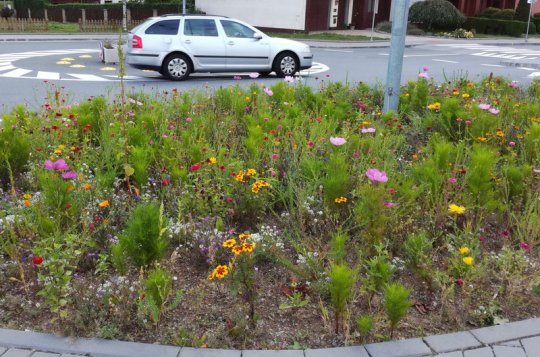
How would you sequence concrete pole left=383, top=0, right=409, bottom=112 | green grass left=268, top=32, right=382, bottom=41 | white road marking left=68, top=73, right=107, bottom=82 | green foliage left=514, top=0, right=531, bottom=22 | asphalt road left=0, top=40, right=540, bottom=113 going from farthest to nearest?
green foliage left=514, top=0, right=531, bottom=22, green grass left=268, top=32, right=382, bottom=41, white road marking left=68, top=73, right=107, bottom=82, asphalt road left=0, top=40, right=540, bottom=113, concrete pole left=383, top=0, right=409, bottom=112

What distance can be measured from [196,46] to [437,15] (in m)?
27.8

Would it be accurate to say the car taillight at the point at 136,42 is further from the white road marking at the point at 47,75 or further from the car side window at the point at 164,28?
the white road marking at the point at 47,75

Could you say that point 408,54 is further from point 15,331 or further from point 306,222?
point 15,331

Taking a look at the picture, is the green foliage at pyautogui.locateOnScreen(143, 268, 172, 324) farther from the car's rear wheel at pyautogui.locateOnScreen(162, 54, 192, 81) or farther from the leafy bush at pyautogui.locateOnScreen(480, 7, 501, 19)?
the leafy bush at pyautogui.locateOnScreen(480, 7, 501, 19)

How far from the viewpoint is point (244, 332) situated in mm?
3139

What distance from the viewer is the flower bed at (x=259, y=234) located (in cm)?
324

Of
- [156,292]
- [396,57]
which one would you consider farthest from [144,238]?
[396,57]

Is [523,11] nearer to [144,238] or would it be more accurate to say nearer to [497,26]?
[497,26]

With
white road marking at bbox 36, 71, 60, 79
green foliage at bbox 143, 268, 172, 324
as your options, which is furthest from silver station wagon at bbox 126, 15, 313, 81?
green foliage at bbox 143, 268, 172, 324

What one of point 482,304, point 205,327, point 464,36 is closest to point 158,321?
point 205,327

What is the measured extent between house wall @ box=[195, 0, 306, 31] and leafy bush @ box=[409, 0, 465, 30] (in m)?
10.6

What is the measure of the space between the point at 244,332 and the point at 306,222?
131 cm

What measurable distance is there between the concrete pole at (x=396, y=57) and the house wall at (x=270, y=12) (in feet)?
82.4

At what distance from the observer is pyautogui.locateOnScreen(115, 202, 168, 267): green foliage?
10.9 feet
